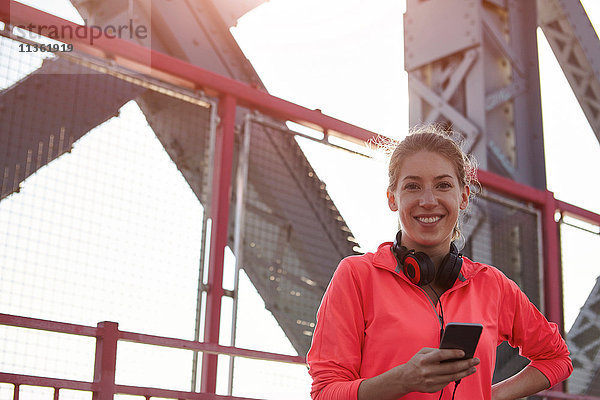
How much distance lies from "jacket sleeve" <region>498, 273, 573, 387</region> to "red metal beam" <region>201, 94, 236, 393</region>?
1.83 meters

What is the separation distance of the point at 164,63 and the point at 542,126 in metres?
4.00

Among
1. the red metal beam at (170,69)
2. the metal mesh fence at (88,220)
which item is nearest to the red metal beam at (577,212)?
the red metal beam at (170,69)

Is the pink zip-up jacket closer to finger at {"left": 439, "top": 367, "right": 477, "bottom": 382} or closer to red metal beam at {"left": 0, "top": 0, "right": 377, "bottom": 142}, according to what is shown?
finger at {"left": 439, "top": 367, "right": 477, "bottom": 382}

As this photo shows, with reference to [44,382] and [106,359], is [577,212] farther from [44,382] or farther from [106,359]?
[44,382]

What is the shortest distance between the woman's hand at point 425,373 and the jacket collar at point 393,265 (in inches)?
15.0

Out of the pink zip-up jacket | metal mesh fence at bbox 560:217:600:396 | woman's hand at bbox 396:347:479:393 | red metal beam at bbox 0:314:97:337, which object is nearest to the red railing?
red metal beam at bbox 0:314:97:337

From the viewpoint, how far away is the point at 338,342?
209 centimetres

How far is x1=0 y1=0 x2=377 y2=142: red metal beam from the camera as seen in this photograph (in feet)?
12.2

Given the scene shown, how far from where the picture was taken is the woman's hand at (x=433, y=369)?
1.85m

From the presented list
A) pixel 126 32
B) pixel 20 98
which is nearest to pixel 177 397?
pixel 20 98

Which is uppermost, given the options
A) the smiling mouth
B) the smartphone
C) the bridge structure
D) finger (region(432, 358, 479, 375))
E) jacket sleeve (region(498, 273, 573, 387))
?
the bridge structure

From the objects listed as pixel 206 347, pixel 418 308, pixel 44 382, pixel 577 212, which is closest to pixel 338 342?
pixel 418 308

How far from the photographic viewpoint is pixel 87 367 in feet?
11.1

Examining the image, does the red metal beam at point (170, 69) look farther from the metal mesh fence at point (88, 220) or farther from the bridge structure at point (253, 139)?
the metal mesh fence at point (88, 220)
